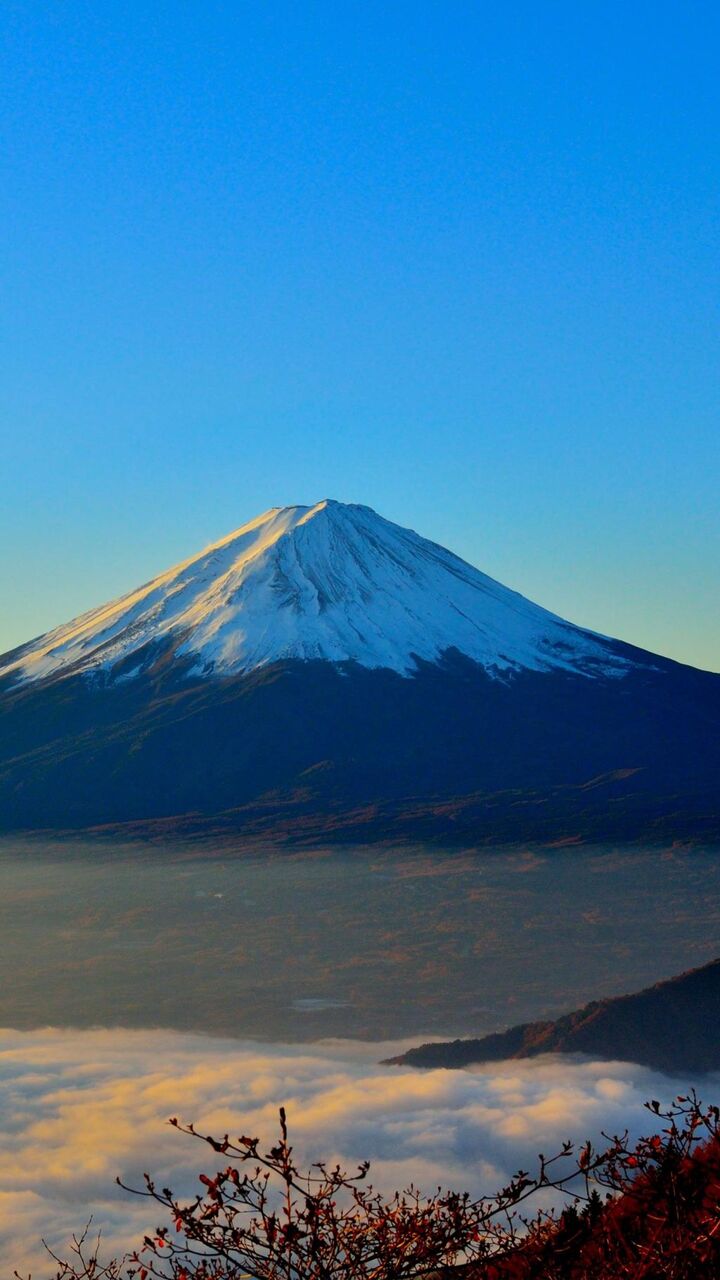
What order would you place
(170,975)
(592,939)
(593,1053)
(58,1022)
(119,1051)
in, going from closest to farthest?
(593,1053)
(119,1051)
(58,1022)
(170,975)
(592,939)

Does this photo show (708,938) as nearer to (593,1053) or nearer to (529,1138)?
(593,1053)

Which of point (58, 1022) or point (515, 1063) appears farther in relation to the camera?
point (58, 1022)

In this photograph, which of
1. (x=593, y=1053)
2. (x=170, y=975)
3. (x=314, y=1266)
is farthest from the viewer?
(x=170, y=975)

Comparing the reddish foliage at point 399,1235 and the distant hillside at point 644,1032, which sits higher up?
the reddish foliage at point 399,1235

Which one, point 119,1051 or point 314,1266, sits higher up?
point 314,1266

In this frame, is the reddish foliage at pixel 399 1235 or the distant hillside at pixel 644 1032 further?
the distant hillside at pixel 644 1032

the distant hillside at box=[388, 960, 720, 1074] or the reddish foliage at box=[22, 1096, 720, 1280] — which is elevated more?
the reddish foliage at box=[22, 1096, 720, 1280]

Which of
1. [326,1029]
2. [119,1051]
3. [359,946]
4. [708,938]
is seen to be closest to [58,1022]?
[119,1051]

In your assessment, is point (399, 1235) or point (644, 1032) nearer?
point (399, 1235)
